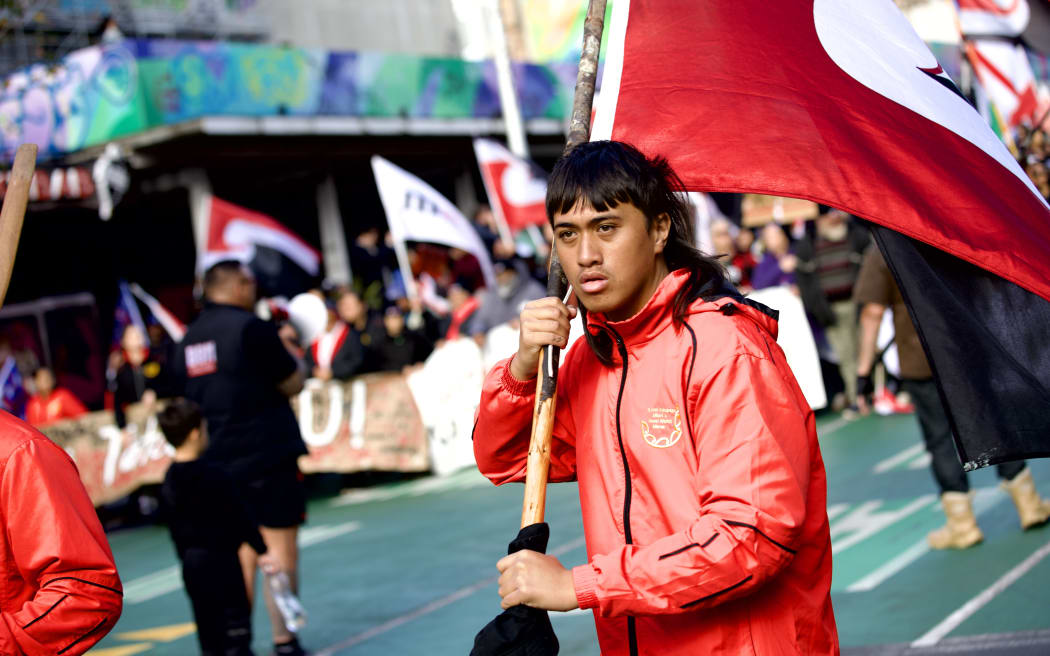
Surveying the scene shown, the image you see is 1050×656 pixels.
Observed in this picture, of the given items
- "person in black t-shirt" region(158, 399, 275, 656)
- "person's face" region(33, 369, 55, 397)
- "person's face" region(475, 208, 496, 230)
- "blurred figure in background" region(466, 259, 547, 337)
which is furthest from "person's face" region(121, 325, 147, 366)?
"person in black t-shirt" region(158, 399, 275, 656)

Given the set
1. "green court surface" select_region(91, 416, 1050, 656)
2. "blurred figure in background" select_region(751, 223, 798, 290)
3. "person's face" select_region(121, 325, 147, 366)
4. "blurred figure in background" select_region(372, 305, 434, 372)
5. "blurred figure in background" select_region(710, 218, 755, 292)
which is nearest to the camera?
"green court surface" select_region(91, 416, 1050, 656)

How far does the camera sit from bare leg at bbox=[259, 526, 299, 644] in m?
6.20

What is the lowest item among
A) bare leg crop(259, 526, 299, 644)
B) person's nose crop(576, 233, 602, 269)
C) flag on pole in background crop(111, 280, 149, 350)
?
bare leg crop(259, 526, 299, 644)

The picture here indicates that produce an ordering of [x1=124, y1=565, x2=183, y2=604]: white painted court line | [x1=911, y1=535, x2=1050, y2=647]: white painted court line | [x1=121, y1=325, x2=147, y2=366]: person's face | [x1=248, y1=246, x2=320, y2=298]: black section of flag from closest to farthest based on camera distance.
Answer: [x1=911, y1=535, x2=1050, y2=647]: white painted court line
[x1=124, y1=565, x2=183, y2=604]: white painted court line
[x1=248, y1=246, x2=320, y2=298]: black section of flag
[x1=121, y1=325, x2=147, y2=366]: person's face

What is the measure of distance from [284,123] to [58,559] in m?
16.1

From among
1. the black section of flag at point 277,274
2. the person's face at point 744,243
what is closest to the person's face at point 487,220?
the person's face at point 744,243

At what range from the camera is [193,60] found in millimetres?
16969

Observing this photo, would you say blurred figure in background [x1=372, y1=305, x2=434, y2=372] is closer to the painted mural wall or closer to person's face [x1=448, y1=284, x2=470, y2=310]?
person's face [x1=448, y1=284, x2=470, y2=310]

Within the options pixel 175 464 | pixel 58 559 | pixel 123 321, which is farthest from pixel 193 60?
pixel 58 559

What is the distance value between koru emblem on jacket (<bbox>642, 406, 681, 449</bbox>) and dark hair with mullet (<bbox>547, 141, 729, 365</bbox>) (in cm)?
19

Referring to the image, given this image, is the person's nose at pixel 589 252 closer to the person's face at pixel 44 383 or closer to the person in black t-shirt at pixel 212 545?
the person in black t-shirt at pixel 212 545

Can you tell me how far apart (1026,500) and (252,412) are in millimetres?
4514

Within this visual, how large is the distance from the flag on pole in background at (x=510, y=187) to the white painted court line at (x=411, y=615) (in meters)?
6.87

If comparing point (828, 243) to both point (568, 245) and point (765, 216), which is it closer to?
point (765, 216)
